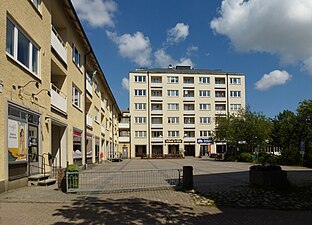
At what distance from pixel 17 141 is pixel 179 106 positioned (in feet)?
211

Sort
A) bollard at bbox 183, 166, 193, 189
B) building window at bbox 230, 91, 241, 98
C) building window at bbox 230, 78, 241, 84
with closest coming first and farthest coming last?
bollard at bbox 183, 166, 193, 189, building window at bbox 230, 91, 241, 98, building window at bbox 230, 78, 241, 84

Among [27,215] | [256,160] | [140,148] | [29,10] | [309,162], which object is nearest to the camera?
[27,215]

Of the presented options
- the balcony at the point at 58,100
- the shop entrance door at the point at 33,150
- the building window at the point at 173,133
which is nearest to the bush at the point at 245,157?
the balcony at the point at 58,100

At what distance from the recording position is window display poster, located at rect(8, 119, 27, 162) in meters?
11.8

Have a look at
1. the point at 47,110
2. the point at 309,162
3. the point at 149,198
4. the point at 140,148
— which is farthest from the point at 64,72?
the point at 140,148

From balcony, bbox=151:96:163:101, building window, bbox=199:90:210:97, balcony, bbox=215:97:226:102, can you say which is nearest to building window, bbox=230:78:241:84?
balcony, bbox=215:97:226:102

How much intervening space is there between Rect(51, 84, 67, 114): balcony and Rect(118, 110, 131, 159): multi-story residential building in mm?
51833

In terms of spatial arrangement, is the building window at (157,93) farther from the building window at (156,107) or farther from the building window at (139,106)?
the building window at (139,106)

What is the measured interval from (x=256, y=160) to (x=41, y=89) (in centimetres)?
2903

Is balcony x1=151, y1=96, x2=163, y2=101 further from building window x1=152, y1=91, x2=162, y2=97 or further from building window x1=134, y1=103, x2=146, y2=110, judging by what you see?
building window x1=134, y1=103, x2=146, y2=110

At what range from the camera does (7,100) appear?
37.5 feet

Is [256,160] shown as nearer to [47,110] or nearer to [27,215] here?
[47,110]

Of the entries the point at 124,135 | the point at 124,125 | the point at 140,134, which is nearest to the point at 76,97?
the point at 140,134

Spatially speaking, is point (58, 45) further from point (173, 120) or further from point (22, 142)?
point (173, 120)
